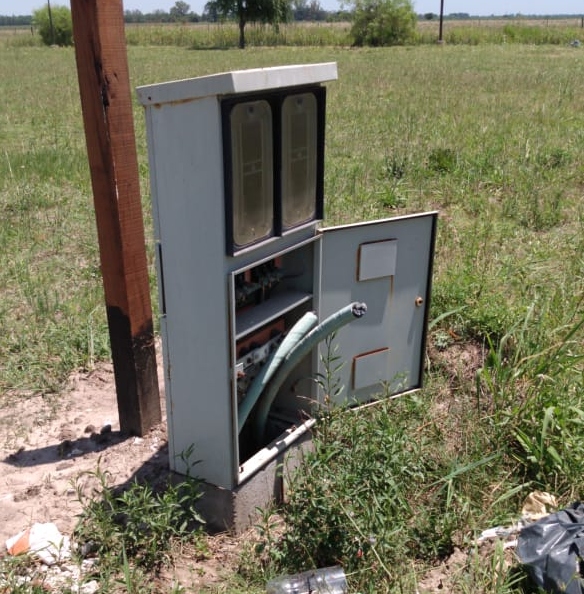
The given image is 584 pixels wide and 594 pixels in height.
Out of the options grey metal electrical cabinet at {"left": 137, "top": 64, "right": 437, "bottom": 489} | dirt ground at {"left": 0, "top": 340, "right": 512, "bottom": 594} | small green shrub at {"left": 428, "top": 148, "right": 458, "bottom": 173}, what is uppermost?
grey metal electrical cabinet at {"left": 137, "top": 64, "right": 437, "bottom": 489}

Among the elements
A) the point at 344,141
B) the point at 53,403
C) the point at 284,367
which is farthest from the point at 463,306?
the point at 344,141

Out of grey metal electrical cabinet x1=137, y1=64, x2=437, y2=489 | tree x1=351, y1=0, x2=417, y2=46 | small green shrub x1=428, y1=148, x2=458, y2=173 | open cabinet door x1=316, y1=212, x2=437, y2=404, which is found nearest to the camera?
grey metal electrical cabinet x1=137, y1=64, x2=437, y2=489

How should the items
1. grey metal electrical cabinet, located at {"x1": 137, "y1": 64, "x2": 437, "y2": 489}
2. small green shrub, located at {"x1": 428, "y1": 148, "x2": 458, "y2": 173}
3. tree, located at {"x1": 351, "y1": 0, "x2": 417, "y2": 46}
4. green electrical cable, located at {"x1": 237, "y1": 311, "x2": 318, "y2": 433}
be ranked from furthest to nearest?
1. tree, located at {"x1": 351, "y1": 0, "x2": 417, "y2": 46}
2. small green shrub, located at {"x1": 428, "y1": 148, "x2": 458, "y2": 173}
3. green electrical cable, located at {"x1": 237, "y1": 311, "x2": 318, "y2": 433}
4. grey metal electrical cabinet, located at {"x1": 137, "y1": 64, "x2": 437, "y2": 489}

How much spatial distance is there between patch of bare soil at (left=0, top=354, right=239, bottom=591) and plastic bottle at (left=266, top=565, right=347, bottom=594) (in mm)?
265

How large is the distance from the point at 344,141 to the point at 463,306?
17.6 ft

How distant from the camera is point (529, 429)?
3.22 meters

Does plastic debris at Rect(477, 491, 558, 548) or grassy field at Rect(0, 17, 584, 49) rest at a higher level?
grassy field at Rect(0, 17, 584, 49)

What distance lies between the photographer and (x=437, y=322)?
14.0 ft

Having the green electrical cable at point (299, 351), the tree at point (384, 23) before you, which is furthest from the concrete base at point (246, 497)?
the tree at point (384, 23)

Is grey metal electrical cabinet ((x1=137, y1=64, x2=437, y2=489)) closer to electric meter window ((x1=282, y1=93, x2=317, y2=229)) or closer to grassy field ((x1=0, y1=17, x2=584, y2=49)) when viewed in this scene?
electric meter window ((x1=282, y1=93, x2=317, y2=229))

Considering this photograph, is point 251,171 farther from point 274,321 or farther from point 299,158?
point 274,321

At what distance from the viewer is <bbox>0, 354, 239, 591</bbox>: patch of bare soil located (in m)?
2.80

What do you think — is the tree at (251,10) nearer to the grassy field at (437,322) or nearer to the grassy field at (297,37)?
the grassy field at (297,37)

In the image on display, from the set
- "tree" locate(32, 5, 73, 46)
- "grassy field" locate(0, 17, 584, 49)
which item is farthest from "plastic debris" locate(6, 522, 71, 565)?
"tree" locate(32, 5, 73, 46)
